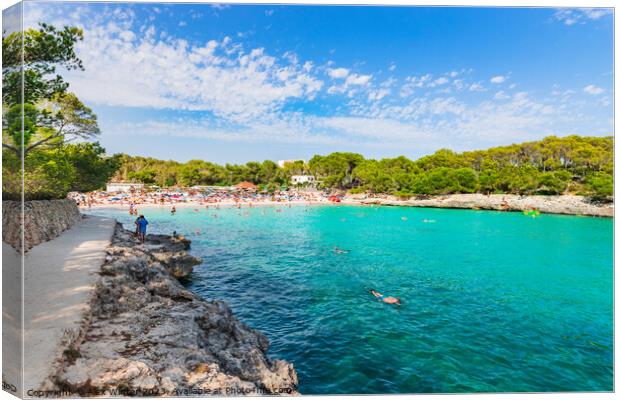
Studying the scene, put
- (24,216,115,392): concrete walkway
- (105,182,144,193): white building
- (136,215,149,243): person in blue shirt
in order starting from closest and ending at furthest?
(24,216,115,392): concrete walkway → (136,215,149,243): person in blue shirt → (105,182,144,193): white building

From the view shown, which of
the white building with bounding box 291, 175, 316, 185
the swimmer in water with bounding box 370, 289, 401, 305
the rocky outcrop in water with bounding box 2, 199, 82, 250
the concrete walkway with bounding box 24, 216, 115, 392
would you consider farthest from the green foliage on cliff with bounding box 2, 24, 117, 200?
the white building with bounding box 291, 175, 316, 185

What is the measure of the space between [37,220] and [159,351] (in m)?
8.34

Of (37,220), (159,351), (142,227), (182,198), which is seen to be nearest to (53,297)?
(159,351)

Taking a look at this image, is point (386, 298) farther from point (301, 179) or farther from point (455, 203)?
point (301, 179)

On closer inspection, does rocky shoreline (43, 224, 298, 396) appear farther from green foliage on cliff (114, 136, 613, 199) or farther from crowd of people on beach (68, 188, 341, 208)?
crowd of people on beach (68, 188, 341, 208)

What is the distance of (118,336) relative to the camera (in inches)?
207

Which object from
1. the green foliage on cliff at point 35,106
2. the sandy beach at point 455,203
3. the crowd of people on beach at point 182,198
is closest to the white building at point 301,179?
the crowd of people on beach at point 182,198

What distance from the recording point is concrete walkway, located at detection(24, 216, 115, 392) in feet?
14.5

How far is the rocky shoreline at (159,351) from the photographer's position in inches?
170

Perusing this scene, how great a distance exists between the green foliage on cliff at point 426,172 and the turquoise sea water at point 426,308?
13866 mm

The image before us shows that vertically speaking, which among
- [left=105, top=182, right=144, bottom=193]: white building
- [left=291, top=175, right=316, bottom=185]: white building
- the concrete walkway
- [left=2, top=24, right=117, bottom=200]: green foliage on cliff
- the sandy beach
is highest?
[left=291, top=175, right=316, bottom=185]: white building

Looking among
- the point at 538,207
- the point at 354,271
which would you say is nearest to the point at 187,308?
the point at 354,271

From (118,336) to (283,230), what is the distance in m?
21.7

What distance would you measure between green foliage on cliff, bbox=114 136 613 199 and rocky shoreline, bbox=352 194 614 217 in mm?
1158
